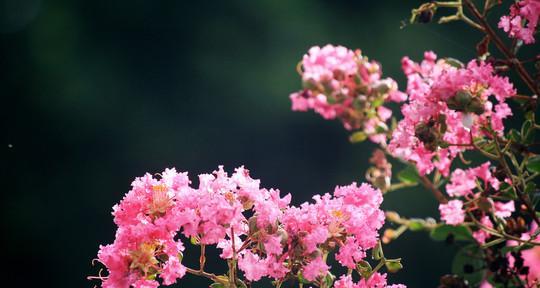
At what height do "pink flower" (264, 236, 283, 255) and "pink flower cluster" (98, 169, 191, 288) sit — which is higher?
"pink flower cluster" (98, 169, 191, 288)

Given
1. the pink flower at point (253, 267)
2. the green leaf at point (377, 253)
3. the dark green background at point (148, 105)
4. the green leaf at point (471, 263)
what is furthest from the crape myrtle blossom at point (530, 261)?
the dark green background at point (148, 105)

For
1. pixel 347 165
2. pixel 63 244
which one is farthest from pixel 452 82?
pixel 63 244

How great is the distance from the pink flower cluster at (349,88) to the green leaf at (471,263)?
6.1 inches

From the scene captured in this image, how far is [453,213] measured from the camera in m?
0.58

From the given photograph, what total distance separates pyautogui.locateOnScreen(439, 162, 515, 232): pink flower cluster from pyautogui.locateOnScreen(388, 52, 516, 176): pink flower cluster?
0.03 m

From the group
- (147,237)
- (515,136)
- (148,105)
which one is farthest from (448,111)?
(148,105)

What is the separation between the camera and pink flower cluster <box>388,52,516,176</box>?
23.9 inches

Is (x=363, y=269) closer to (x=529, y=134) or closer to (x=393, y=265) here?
(x=393, y=265)

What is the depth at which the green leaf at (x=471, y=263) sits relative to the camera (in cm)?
54

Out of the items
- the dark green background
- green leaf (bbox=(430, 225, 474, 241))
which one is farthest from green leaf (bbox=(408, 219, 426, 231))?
the dark green background

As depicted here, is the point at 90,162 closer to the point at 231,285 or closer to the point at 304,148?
the point at 304,148

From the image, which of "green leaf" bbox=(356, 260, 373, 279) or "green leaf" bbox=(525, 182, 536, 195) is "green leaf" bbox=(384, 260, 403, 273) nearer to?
"green leaf" bbox=(356, 260, 373, 279)

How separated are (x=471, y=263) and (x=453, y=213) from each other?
0.18 ft

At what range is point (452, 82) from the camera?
0.60 metres
